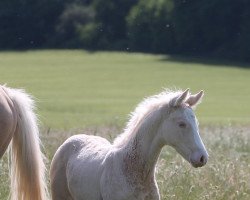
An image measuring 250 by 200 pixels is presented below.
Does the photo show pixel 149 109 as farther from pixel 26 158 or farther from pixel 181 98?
pixel 26 158

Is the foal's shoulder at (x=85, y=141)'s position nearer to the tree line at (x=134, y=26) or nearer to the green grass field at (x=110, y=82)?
the green grass field at (x=110, y=82)

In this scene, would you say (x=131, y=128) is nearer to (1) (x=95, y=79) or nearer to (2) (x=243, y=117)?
(2) (x=243, y=117)

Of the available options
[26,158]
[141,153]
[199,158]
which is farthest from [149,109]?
[26,158]

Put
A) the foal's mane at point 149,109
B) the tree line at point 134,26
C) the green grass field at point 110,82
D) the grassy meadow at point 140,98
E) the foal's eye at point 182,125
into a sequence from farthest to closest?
the tree line at point 134,26
the green grass field at point 110,82
the grassy meadow at point 140,98
the foal's mane at point 149,109
the foal's eye at point 182,125

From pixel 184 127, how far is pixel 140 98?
26.0 m

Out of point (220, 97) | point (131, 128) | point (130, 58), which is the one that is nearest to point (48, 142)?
point (131, 128)

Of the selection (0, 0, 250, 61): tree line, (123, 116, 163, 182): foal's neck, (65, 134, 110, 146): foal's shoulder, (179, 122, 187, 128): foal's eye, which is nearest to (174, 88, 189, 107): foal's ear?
(179, 122, 187, 128): foal's eye

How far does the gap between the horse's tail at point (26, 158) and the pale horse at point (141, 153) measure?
0.28 meters

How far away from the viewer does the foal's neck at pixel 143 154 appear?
6957mm

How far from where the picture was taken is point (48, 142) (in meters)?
12.1

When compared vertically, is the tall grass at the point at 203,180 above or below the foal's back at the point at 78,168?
below

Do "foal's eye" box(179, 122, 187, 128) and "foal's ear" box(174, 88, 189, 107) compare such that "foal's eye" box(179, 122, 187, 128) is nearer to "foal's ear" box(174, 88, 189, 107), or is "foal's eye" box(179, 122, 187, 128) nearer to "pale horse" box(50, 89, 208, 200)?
"pale horse" box(50, 89, 208, 200)

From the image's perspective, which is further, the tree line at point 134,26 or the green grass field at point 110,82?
the tree line at point 134,26

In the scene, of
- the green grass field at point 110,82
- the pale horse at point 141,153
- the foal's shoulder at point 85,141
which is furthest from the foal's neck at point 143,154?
the green grass field at point 110,82
